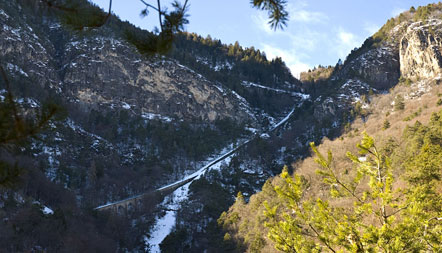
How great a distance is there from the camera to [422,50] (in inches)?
2410

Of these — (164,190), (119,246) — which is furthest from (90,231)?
(164,190)

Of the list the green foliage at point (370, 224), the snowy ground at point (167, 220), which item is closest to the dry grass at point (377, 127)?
the snowy ground at point (167, 220)

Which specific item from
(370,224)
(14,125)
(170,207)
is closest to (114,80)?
(170,207)

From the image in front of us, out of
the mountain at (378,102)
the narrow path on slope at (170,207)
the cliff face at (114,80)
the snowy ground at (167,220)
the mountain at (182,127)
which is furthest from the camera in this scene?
the cliff face at (114,80)

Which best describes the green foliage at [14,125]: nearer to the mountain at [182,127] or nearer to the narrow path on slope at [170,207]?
the mountain at [182,127]

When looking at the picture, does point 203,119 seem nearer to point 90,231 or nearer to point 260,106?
point 260,106

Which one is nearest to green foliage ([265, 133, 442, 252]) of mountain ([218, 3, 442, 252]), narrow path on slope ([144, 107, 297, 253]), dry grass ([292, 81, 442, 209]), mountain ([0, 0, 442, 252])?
mountain ([0, 0, 442, 252])

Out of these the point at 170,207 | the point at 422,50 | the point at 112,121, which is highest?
the point at 422,50

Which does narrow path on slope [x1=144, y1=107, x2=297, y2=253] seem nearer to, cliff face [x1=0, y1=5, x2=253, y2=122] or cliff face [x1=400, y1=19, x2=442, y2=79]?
cliff face [x1=0, y1=5, x2=253, y2=122]

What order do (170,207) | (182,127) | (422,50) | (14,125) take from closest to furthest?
(14,125)
(170,207)
(422,50)
(182,127)

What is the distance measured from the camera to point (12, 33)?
61719mm

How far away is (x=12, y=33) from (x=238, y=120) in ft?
148

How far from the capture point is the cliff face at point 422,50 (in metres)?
58.4

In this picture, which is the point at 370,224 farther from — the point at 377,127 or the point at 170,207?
the point at 377,127
